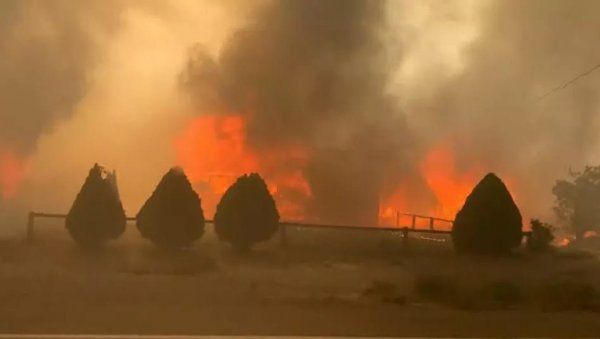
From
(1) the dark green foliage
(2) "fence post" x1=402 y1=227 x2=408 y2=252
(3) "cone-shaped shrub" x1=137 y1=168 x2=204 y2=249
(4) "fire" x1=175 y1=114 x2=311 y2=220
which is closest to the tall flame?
(4) "fire" x1=175 y1=114 x2=311 y2=220

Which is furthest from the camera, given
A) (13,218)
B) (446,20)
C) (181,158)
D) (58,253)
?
(446,20)

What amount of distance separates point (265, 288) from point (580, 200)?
6.17 meters

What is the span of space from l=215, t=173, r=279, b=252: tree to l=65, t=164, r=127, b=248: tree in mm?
1440

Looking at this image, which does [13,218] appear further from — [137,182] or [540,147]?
[540,147]

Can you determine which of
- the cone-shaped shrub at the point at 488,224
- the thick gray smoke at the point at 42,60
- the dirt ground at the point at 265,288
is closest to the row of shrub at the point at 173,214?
the dirt ground at the point at 265,288

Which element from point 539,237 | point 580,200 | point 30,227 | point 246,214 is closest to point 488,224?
point 539,237

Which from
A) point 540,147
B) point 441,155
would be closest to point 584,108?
point 540,147

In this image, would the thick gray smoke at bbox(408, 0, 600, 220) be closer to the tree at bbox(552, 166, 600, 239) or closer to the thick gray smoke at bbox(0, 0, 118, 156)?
the tree at bbox(552, 166, 600, 239)

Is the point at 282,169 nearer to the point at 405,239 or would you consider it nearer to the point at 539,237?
the point at 405,239

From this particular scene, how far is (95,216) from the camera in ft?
33.9

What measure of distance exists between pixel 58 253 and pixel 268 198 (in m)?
3.15

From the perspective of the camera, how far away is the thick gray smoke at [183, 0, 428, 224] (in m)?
12.5

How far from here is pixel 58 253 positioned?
32.6ft

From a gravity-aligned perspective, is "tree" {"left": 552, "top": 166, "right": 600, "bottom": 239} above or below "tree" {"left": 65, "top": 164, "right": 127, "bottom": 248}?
above
